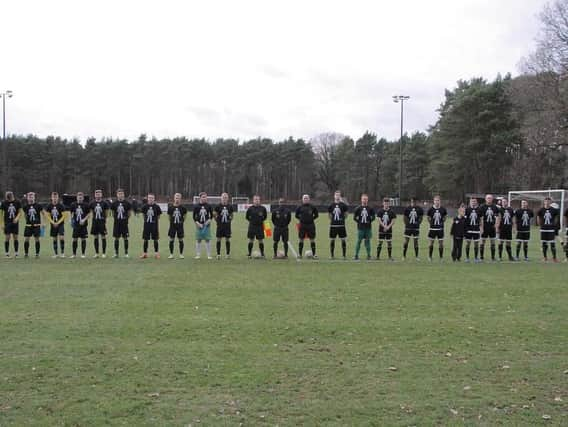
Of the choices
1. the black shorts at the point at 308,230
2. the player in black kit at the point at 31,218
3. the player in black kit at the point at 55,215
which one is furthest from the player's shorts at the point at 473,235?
the player in black kit at the point at 31,218

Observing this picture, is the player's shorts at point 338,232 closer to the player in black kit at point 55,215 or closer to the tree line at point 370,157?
the player in black kit at point 55,215

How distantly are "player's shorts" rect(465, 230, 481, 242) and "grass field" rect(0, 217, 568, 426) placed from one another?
13.8ft

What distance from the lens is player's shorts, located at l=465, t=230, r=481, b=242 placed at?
664 inches

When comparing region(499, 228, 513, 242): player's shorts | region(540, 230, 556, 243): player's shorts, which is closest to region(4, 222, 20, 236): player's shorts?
region(499, 228, 513, 242): player's shorts

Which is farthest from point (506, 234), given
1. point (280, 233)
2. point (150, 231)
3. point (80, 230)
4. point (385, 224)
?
point (80, 230)

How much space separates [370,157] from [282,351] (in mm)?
95350

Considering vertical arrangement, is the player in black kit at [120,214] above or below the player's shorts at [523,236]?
above

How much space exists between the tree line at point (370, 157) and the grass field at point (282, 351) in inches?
1318

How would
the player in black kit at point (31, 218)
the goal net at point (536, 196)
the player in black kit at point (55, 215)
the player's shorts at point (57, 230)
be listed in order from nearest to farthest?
the player in black kit at point (31, 218), the player in black kit at point (55, 215), the player's shorts at point (57, 230), the goal net at point (536, 196)

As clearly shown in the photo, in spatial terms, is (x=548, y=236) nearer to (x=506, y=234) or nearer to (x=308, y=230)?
(x=506, y=234)

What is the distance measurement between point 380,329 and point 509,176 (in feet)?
185

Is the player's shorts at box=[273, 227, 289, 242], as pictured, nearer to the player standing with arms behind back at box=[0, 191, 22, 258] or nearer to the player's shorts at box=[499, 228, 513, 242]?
the player's shorts at box=[499, 228, 513, 242]

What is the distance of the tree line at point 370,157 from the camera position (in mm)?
41656

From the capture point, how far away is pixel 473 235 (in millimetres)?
16922
